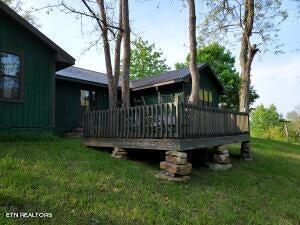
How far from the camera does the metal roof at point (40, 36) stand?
10097mm

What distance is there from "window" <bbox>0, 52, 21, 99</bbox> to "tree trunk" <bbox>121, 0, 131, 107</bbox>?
3.89 meters

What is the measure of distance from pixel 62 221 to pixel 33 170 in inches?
94.7

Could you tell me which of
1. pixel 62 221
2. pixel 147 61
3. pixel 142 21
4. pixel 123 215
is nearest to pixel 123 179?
pixel 123 215

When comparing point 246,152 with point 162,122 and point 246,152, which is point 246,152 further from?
point 162,122

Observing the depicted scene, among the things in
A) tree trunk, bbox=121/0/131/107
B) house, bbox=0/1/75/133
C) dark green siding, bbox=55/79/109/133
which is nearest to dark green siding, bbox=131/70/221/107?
dark green siding, bbox=55/79/109/133

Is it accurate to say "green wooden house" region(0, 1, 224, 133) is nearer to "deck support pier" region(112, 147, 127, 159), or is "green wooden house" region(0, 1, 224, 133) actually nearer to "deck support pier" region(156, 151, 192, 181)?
"deck support pier" region(112, 147, 127, 159)

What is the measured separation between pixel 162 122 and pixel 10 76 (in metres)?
6.01

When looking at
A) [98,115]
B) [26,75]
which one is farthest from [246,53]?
[26,75]

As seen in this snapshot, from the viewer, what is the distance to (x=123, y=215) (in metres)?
4.87

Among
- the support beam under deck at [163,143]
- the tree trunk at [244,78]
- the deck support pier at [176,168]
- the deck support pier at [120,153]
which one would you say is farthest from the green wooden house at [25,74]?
the tree trunk at [244,78]

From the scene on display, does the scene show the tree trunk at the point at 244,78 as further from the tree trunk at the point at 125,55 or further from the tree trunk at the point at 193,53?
the tree trunk at the point at 125,55

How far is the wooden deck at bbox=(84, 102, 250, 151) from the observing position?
25.2ft

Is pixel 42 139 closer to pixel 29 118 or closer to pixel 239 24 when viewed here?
pixel 29 118

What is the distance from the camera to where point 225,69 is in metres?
36.3
